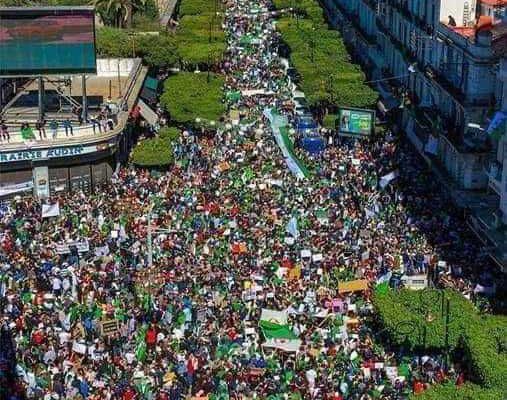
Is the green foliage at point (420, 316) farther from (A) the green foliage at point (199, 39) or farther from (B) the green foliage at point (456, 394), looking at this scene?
(A) the green foliage at point (199, 39)

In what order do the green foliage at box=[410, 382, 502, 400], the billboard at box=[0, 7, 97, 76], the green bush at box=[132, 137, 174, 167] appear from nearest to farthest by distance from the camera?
the green foliage at box=[410, 382, 502, 400] → the billboard at box=[0, 7, 97, 76] → the green bush at box=[132, 137, 174, 167]

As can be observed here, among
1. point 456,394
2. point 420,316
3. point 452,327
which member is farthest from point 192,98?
point 456,394

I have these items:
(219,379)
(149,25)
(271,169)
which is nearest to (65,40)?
(271,169)

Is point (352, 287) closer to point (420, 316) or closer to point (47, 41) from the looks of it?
point (420, 316)

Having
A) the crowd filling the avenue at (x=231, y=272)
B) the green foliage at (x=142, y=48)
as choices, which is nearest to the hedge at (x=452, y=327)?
the crowd filling the avenue at (x=231, y=272)

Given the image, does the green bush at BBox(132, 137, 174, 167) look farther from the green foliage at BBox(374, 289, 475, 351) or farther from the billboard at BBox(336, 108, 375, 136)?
the green foliage at BBox(374, 289, 475, 351)

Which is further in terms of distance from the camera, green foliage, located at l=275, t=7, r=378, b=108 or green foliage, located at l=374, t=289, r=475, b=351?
green foliage, located at l=275, t=7, r=378, b=108

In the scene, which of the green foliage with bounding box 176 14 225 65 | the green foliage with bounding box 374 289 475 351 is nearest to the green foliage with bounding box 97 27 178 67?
the green foliage with bounding box 176 14 225 65
